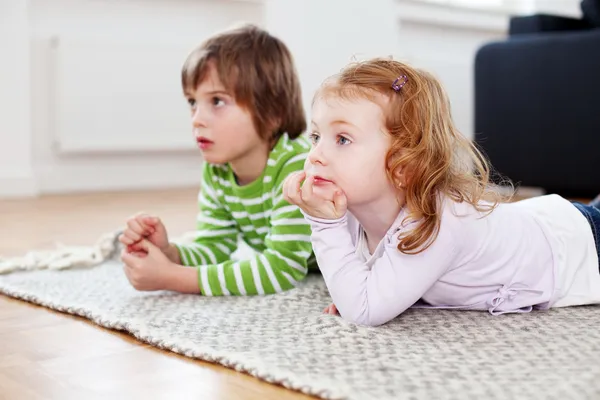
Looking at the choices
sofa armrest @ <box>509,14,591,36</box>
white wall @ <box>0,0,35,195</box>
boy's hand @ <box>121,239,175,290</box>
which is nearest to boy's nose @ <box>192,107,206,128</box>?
boy's hand @ <box>121,239,175,290</box>

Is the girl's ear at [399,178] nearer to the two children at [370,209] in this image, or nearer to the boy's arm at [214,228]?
the two children at [370,209]

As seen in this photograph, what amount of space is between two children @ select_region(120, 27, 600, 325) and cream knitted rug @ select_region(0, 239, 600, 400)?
0.11ft

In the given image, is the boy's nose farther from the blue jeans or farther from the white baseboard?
the white baseboard

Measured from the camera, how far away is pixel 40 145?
302 cm

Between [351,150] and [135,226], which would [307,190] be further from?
[135,226]

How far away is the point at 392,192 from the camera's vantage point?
1.01 meters

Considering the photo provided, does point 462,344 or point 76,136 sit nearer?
point 462,344

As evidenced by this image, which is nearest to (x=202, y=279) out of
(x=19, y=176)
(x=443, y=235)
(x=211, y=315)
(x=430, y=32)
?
(x=211, y=315)

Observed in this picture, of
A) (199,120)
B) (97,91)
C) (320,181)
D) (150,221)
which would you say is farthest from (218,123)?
(97,91)

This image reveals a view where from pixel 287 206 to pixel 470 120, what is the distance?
3076 millimetres

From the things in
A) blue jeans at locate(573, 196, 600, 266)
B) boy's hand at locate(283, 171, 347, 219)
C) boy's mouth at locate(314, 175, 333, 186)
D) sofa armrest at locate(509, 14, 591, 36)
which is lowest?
blue jeans at locate(573, 196, 600, 266)

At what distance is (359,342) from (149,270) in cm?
39

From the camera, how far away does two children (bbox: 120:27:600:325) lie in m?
0.97

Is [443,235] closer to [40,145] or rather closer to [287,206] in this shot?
[287,206]
